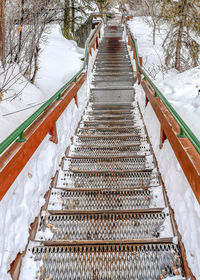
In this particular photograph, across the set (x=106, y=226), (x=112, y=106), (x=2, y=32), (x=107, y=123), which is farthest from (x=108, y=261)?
(x=2, y=32)

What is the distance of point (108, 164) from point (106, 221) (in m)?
1.43

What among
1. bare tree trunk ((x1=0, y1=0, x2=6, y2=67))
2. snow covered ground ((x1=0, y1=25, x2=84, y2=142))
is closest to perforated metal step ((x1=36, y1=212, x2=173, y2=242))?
snow covered ground ((x1=0, y1=25, x2=84, y2=142))

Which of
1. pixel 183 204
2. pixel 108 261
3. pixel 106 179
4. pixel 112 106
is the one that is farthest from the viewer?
pixel 112 106

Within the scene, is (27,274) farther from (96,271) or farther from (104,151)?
(104,151)

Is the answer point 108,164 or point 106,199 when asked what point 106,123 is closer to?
point 108,164

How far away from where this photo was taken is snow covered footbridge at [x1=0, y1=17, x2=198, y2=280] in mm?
2371

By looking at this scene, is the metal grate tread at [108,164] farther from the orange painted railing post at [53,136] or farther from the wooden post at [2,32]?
the wooden post at [2,32]

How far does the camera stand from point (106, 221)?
9.68ft

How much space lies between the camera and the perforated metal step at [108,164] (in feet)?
13.6

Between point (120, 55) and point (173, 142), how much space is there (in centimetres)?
1124

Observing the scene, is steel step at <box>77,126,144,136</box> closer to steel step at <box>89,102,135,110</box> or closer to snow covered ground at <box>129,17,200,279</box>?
snow covered ground at <box>129,17,200,279</box>

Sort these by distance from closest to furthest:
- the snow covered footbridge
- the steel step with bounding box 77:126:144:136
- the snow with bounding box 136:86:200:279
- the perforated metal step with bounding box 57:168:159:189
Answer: the snow with bounding box 136:86:200:279 < the snow covered footbridge < the perforated metal step with bounding box 57:168:159:189 < the steel step with bounding box 77:126:144:136

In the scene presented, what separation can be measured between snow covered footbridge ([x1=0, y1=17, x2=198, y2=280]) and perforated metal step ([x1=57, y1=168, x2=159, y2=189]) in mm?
16

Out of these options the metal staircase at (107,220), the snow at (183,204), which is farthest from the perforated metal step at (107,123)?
the snow at (183,204)
